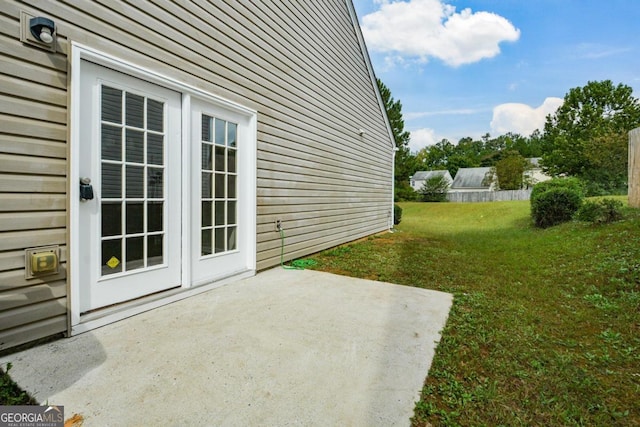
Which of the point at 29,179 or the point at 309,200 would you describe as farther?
the point at 309,200

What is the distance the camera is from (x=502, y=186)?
29922 mm

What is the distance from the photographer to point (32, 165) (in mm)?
1950

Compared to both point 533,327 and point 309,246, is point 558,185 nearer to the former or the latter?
point 309,246

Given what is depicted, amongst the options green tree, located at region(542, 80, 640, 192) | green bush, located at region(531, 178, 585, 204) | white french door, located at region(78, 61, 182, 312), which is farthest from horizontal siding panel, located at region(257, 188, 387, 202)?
green tree, located at region(542, 80, 640, 192)

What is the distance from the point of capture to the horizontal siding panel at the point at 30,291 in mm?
1847

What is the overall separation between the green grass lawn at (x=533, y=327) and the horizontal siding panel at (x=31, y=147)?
272cm

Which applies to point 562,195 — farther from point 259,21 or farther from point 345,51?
point 259,21

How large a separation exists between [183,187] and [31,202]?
1132 mm

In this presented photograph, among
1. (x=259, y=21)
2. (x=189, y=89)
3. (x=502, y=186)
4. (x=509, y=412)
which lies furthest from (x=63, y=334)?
(x=502, y=186)

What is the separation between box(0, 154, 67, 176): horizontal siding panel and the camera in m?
1.85

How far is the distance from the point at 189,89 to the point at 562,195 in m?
9.74

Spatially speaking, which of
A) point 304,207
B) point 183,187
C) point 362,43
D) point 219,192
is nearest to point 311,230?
point 304,207

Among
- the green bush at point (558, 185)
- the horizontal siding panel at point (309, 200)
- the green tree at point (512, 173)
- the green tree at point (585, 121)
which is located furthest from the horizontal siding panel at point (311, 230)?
the green tree at point (512, 173)

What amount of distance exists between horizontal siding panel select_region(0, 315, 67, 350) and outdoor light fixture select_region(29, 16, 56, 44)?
72.5 inches
